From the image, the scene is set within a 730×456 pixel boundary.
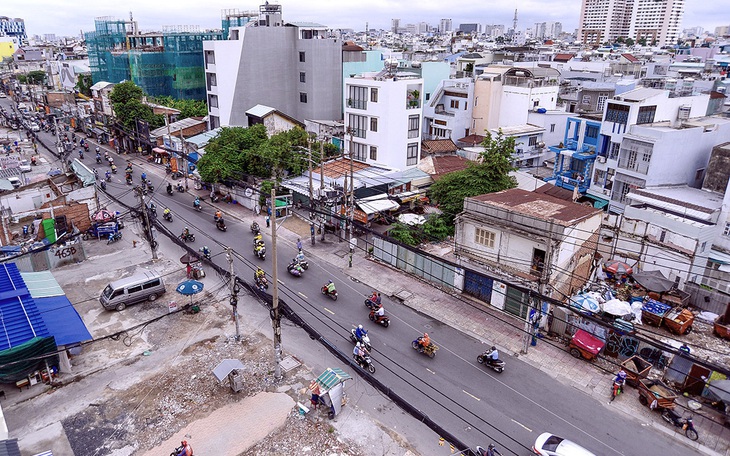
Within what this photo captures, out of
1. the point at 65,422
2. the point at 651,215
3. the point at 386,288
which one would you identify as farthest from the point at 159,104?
the point at 651,215

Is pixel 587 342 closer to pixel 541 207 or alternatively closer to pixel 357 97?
pixel 541 207

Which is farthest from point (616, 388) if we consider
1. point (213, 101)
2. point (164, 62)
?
point (164, 62)

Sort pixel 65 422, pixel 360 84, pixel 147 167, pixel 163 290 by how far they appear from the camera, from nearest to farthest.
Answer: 1. pixel 65 422
2. pixel 163 290
3. pixel 360 84
4. pixel 147 167

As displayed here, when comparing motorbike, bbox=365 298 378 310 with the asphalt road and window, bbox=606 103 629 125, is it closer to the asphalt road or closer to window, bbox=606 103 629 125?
the asphalt road

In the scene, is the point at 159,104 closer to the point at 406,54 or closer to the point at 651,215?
the point at 406,54

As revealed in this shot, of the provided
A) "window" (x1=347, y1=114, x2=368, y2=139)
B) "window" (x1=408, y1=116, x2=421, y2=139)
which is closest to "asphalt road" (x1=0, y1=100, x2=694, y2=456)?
"window" (x1=408, y1=116, x2=421, y2=139)
